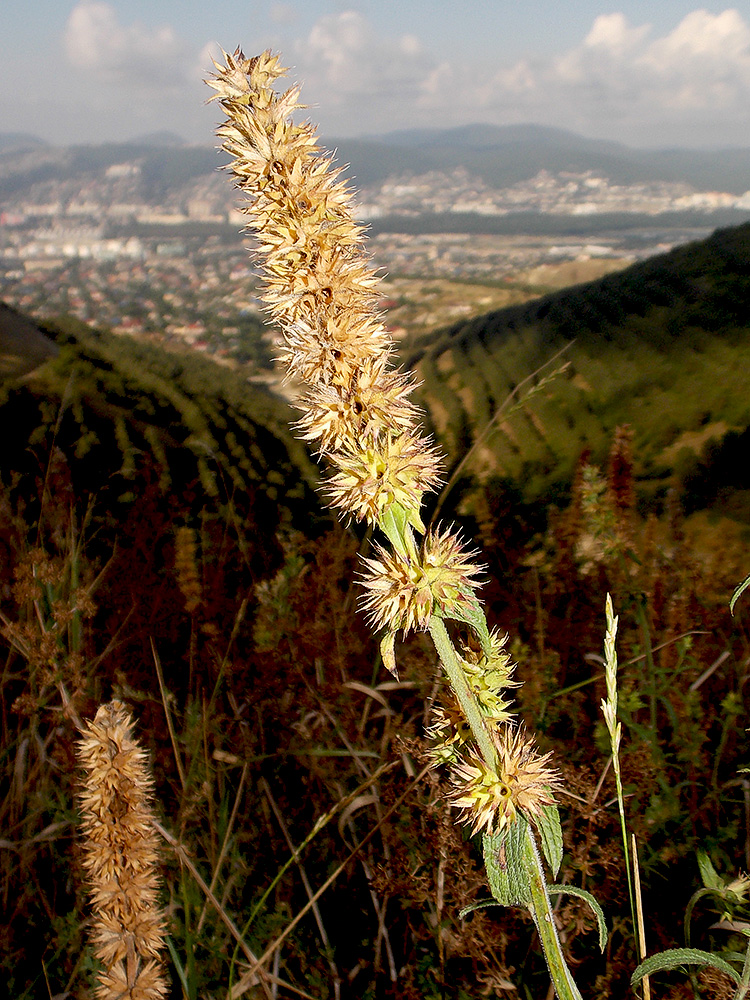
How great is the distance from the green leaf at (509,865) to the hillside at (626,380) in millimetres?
3464

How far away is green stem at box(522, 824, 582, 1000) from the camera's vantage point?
920 mm

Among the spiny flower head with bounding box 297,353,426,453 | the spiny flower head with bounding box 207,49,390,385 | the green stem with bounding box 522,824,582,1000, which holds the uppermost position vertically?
the spiny flower head with bounding box 207,49,390,385

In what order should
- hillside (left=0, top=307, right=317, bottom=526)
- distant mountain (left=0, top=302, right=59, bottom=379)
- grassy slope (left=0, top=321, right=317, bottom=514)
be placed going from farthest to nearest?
distant mountain (left=0, top=302, right=59, bottom=379) → grassy slope (left=0, top=321, right=317, bottom=514) → hillside (left=0, top=307, right=317, bottom=526)

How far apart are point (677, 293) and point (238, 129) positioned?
647 cm

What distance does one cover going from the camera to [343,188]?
860 mm

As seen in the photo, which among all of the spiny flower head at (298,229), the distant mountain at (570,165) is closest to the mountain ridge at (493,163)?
the distant mountain at (570,165)

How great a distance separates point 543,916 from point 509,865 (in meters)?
0.08

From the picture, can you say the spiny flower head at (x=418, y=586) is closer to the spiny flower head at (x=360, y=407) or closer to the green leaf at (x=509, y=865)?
the spiny flower head at (x=360, y=407)

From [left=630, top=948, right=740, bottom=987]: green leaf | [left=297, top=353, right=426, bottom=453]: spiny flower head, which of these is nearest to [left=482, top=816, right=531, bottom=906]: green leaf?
[left=630, top=948, right=740, bottom=987]: green leaf

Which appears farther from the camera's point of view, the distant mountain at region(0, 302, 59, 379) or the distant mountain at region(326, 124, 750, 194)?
the distant mountain at region(326, 124, 750, 194)

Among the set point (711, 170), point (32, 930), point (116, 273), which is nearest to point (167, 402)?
point (32, 930)

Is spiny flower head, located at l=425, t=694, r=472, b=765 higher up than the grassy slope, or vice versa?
spiny flower head, located at l=425, t=694, r=472, b=765

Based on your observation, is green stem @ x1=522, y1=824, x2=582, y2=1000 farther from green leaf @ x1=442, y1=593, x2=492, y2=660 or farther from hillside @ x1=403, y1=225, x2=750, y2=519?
hillside @ x1=403, y1=225, x2=750, y2=519

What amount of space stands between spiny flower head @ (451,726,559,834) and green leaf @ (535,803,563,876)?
0.31 ft
